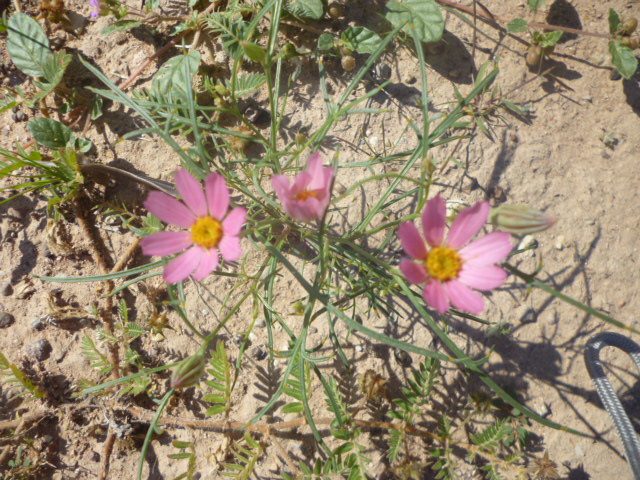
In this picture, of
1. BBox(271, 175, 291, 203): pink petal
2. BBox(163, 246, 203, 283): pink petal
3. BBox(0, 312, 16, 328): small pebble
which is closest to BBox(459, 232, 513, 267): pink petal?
BBox(271, 175, 291, 203): pink petal

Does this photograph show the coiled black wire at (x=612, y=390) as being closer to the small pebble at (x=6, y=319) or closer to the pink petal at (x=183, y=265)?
the pink petal at (x=183, y=265)


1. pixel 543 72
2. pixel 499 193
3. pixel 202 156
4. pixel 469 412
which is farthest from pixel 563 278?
pixel 202 156

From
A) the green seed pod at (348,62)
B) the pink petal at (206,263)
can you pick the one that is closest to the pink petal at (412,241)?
the pink petal at (206,263)

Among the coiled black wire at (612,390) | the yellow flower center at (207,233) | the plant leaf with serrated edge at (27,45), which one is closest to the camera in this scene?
the yellow flower center at (207,233)

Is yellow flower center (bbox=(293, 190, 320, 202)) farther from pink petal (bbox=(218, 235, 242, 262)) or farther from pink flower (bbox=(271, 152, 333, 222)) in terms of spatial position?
pink petal (bbox=(218, 235, 242, 262))

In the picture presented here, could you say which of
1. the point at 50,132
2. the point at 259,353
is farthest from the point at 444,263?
the point at 50,132

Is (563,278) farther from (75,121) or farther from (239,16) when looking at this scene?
(75,121)

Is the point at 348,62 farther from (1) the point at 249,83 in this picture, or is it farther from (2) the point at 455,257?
(2) the point at 455,257
